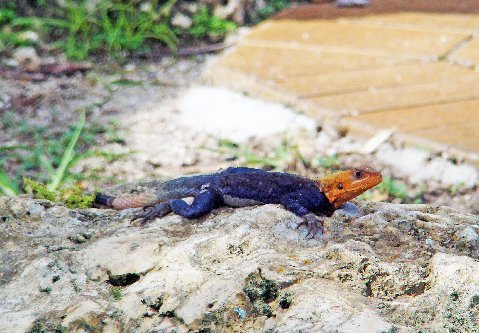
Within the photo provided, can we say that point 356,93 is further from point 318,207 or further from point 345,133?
point 318,207

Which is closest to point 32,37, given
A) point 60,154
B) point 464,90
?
point 60,154

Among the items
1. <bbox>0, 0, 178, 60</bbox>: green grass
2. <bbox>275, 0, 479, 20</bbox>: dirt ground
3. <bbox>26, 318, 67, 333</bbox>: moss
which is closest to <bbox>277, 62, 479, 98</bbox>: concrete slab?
<bbox>275, 0, 479, 20</bbox>: dirt ground

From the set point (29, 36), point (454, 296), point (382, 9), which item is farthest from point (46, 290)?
point (382, 9)

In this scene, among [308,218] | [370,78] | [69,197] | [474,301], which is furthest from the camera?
[370,78]

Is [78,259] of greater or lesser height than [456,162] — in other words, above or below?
above

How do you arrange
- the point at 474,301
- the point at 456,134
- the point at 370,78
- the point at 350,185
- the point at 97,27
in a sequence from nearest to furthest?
the point at 474,301
the point at 350,185
the point at 456,134
the point at 370,78
the point at 97,27

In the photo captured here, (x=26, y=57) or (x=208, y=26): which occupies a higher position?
(x=208, y=26)

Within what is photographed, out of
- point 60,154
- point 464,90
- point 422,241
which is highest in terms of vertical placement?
point 422,241

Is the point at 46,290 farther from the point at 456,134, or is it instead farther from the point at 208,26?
the point at 208,26

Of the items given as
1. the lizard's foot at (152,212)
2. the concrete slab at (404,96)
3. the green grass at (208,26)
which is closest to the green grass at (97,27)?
the green grass at (208,26)
